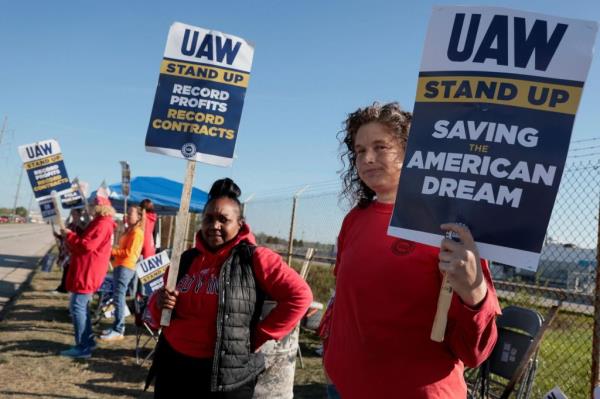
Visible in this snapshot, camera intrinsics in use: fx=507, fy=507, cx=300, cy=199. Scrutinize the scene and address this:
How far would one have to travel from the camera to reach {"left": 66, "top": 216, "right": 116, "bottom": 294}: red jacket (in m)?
6.25

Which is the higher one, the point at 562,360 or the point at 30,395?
the point at 562,360

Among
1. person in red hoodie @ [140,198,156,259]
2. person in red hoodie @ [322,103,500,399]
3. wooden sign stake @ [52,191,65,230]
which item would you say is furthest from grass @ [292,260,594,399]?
person in red hoodie @ [140,198,156,259]

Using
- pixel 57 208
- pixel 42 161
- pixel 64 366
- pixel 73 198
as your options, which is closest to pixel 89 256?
pixel 57 208

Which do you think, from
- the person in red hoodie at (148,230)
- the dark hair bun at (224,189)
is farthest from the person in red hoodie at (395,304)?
the person in red hoodie at (148,230)

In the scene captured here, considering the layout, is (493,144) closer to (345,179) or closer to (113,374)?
(345,179)

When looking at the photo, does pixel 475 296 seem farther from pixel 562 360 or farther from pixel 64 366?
pixel 562 360

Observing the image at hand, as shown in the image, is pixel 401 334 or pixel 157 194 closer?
pixel 401 334

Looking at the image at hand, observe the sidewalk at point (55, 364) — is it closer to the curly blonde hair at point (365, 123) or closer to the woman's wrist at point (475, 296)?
the curly blonde hair at point (365, 123)

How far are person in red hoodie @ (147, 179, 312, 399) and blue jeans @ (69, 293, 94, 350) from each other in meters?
3.67

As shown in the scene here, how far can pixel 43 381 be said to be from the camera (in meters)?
5.55

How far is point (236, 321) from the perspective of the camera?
9.48 ft

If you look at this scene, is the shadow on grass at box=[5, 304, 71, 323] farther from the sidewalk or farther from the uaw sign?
the uaw sign

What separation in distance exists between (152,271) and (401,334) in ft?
17.5

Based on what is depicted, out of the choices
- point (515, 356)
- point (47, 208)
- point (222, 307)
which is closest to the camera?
point (222, 307)
